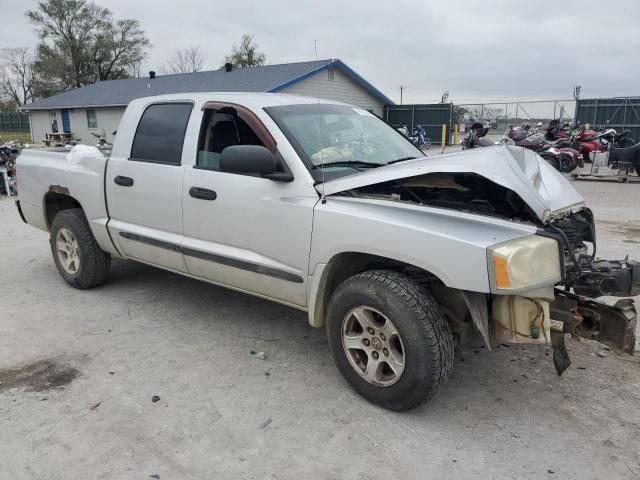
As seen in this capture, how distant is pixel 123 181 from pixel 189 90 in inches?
969

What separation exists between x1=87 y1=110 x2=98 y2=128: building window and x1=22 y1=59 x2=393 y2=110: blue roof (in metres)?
0.59

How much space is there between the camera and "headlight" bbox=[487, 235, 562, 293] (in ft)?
8.32

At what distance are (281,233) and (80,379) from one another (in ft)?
5.39

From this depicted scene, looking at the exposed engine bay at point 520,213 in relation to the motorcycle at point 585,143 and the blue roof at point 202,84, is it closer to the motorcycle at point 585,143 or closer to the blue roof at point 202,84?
the motorcycle at point 585,143

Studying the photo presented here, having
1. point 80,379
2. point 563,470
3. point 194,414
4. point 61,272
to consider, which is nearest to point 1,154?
point 61,272

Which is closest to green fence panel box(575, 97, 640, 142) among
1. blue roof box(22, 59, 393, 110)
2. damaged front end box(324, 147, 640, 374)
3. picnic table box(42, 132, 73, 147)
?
blue roof box(22, 59, 393, 110)

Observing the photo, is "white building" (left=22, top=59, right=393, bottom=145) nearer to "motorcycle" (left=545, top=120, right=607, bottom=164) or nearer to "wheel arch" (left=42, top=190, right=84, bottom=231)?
"motorcycle" (left=545, top=120, right=607, bottom=164)

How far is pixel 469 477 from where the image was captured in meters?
2.55

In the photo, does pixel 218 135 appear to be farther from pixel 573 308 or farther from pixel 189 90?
pixel 189 90

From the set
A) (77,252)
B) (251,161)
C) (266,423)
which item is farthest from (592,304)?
(77,252)

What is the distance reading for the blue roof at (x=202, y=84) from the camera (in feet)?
82.6

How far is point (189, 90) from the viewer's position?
2741cm

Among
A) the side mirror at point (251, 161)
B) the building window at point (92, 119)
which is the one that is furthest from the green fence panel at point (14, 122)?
the side mirror at point (251, 161)

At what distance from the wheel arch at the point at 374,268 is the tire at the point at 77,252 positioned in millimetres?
2656
